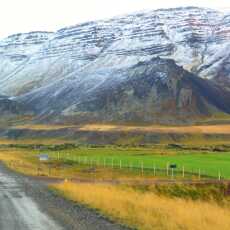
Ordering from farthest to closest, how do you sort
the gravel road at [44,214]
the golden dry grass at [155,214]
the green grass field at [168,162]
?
1. the green grass field at [168,162]
2. the gravel road at [44,214]
3. the golden dry grass at [155,214]

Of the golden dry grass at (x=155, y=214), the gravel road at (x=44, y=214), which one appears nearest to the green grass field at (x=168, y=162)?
the gravel road at (x=44, y=214)

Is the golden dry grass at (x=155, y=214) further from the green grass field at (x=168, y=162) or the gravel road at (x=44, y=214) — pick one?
the green grass field at (x=168, y=162)

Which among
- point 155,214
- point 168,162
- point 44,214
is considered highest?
point 155,214

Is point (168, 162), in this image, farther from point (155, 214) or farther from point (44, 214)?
point (155, 214)

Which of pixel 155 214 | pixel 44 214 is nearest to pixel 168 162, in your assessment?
pixel 44 214

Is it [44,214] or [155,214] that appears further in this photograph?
[44,214]

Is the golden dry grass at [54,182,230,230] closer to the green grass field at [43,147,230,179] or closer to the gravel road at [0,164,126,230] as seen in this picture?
the gravel road at [0,164,126,230]

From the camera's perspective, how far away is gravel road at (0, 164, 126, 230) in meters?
20.3

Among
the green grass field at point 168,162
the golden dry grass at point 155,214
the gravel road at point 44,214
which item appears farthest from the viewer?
the green grass field at point 168,162

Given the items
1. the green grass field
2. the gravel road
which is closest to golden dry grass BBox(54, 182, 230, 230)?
the gravel road

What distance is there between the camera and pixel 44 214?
23969mm

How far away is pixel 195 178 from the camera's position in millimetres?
51312

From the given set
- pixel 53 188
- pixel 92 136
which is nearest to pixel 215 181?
pixel 53 188

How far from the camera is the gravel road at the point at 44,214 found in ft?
66.7
